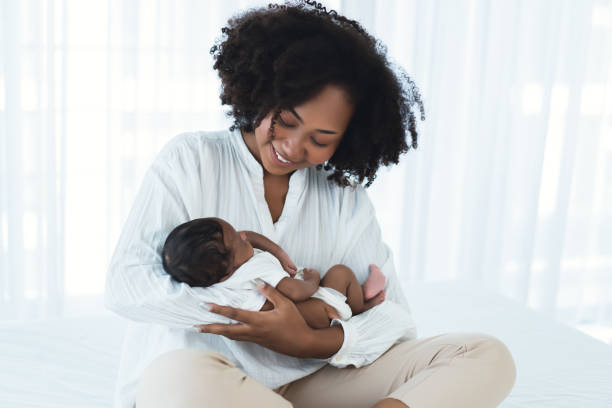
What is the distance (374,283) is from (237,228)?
361 millimetres

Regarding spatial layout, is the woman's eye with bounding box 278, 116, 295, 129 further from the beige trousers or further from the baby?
the beige trousers

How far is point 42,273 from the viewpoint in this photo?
2.71 m

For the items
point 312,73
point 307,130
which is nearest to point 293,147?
point 307,130

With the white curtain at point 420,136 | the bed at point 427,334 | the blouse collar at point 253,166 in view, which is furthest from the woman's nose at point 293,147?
the white curtain at point 420,136

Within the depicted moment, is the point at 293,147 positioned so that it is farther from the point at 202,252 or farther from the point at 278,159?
the point at 202,252

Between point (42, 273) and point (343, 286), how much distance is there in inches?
64.8

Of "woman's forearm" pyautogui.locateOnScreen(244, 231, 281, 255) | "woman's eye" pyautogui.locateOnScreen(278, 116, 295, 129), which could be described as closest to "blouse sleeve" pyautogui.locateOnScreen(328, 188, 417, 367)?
"woman's forearm" pyautogui.locateOnScreen(244, 231, 281, 255)

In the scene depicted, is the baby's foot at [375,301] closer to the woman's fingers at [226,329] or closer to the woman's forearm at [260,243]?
the woman's forearm at [260,243]

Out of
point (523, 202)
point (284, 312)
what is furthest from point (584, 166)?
point (284, 312)

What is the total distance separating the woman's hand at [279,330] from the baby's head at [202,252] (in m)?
0.07

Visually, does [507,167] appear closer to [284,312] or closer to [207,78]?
[207,78]

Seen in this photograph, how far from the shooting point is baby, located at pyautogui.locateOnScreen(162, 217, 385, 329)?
134cm

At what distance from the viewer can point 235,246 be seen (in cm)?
139

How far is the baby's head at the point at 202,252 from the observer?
1334 mm
